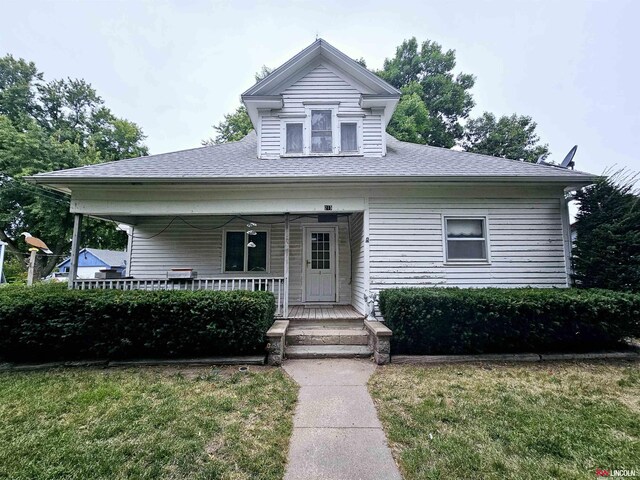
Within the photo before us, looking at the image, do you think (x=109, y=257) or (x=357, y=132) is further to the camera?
(x=109, y=257)

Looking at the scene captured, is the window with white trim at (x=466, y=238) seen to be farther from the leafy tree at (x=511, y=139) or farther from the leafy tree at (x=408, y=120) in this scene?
the leafy tree at (x=511, y=139)

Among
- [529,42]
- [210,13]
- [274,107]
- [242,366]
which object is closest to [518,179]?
[274,107]

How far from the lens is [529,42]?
14.6 meters

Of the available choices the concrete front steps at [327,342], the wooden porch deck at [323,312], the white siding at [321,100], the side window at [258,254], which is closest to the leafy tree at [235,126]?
the white siding at [321,100]

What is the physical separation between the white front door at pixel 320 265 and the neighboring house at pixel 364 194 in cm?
95

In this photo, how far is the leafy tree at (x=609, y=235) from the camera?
18.9 ft

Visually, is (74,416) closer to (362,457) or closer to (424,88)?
(362,457)

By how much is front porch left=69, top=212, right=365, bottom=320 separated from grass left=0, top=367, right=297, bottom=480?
423 cm

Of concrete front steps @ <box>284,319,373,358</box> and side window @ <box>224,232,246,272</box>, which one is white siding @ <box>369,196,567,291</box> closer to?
concrete front steps @ <box>284,319,373,358</box>

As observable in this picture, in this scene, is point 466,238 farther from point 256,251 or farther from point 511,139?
point 511,139

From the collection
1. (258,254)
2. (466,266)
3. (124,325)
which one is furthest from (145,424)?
(466,266)

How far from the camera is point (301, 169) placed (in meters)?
6.61

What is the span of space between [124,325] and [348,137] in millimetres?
6638

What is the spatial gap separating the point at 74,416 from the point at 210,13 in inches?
637
